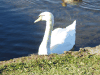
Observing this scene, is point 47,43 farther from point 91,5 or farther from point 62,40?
point 91,5

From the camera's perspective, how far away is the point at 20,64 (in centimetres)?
507

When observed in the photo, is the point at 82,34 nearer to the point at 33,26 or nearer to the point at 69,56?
the point at 33,26

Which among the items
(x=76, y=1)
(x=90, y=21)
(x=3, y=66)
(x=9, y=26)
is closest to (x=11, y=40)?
(x=9, y=26)

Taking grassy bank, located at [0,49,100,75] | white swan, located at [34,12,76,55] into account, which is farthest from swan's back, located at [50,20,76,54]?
grassy bank, located at [0,49,100,75]

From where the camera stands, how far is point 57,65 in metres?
4.84

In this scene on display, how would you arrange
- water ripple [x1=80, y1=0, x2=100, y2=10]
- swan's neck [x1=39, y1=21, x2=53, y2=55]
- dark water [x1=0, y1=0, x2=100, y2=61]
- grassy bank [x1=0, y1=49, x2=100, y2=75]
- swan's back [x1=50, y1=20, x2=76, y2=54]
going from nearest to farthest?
grassy bank [x1=0, y1=49, x2=100, y2=75] → swan's neck [x1=39, y1=21, x2=53, y2=55] → swan's back [x1=50, y1=20, x2=76, y2=54] → dark water [x1=0, y1=0, x2=100, y2=61] → water ripple [x1=80, y1=0, x2=100, y2=10]

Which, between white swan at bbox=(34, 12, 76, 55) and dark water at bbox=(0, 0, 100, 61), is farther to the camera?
dark water at bbox=(0, 0, 100, 61)

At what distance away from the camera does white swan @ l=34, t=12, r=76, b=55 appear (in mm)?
6421

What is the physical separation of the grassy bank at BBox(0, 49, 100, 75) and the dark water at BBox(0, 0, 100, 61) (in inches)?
91.3

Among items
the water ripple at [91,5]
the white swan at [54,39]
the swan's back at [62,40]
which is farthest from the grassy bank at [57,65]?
the water ripple at [91,5]

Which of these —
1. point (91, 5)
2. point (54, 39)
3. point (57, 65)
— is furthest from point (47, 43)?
point (91, 5)

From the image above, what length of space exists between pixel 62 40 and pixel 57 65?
2.58 m

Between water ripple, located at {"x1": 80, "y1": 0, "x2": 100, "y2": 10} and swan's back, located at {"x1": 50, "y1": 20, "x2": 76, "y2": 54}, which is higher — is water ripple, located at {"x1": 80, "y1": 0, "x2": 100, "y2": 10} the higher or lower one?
the higher one

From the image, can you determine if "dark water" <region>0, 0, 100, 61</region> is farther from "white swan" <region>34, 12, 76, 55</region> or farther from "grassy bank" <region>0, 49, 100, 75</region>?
"grassy bank" <region>0, 49, 100, 75</region>
